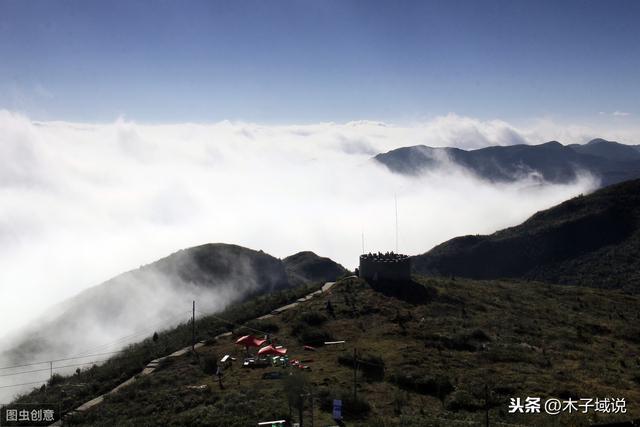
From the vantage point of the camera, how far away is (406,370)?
2983 centimetres

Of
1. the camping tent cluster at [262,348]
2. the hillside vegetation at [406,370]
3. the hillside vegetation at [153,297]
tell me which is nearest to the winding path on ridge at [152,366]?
the hillside vegetation at [406,370]

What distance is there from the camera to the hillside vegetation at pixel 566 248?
106438 millimetres

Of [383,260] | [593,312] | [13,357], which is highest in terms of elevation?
[383,260]

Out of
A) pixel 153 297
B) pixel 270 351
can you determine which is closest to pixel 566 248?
pixel 153 297

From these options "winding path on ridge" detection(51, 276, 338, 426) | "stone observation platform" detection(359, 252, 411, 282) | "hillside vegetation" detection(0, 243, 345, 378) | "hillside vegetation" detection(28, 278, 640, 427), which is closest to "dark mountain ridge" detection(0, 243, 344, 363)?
"hillside vegetation" detection(0, 243, 345, 378)

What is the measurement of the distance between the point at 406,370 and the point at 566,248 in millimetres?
112653

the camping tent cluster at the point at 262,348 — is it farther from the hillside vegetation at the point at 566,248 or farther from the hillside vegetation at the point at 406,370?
the hillside vegetation at the point at 566,248

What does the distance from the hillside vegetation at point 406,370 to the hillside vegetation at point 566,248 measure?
6126 centimetres

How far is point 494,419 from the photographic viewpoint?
2267 centimetres

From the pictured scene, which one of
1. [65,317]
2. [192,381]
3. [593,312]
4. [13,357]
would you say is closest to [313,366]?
[192,381]

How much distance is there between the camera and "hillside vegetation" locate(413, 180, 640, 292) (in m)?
106

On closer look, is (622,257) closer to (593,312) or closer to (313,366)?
(593,312)

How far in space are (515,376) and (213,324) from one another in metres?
29.8

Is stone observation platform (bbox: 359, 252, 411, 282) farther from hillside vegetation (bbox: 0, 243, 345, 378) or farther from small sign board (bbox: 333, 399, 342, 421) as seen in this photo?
hillside vegetation (bbox: 0, 243, 345, 378)
